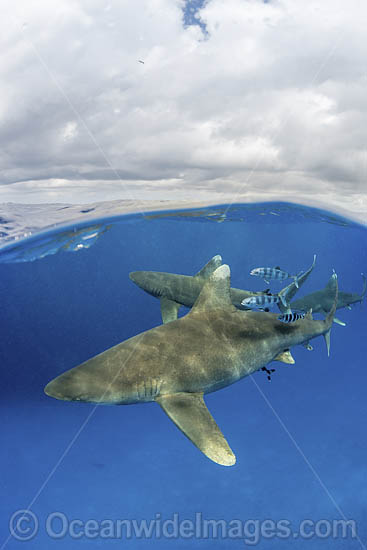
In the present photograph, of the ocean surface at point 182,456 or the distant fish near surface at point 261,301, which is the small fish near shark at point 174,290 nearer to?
the distant fish near surface at point 261,301

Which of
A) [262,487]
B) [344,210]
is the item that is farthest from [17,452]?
[344,210]

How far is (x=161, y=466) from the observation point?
12.1 m

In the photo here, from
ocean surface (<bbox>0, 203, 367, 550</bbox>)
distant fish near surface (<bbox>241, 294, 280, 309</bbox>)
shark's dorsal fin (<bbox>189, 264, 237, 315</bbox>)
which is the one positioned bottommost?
ocean surface (<bbox>0, 203, 367, 550</bbox>)

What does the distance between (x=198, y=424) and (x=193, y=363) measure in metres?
0.79

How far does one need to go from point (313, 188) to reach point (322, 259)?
41441mm

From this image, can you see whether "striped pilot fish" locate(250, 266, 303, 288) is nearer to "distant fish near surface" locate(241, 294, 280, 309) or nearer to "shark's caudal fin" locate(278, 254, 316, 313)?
"shark's caudal fin" locate(278, 254, 316, 313)

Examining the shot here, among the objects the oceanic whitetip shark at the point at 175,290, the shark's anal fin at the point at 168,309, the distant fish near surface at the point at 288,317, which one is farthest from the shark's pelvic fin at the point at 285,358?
the shark's anal fin at the point at 168,309

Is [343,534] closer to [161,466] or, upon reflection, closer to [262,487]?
→ [262,487]

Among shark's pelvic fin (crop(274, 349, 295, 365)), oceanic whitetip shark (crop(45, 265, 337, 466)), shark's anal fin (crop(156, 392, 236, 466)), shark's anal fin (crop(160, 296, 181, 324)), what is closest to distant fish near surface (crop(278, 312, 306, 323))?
oceanic whitetip shark (crop(45, 265, 337, 466))

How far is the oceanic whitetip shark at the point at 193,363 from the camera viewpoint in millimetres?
3492

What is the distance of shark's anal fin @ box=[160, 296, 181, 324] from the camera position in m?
9.09

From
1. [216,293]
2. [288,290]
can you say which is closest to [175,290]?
[288,290]

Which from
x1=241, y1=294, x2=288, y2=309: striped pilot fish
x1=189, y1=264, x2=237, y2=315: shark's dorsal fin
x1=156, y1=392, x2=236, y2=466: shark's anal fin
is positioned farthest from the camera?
x1=241, y1=294, x2=288, y2=309: striped pilot fish

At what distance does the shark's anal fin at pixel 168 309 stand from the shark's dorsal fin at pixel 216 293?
426cm
